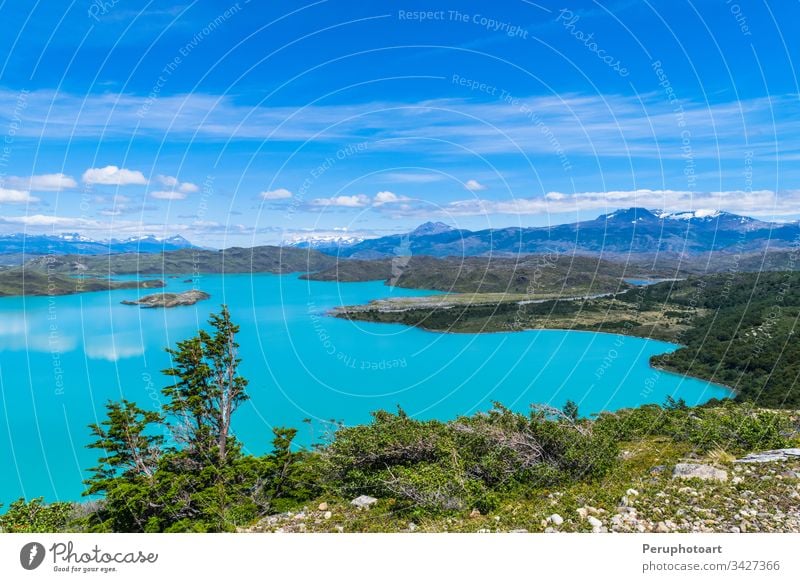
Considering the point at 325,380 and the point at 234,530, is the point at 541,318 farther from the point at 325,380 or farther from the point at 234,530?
the point at 234,530

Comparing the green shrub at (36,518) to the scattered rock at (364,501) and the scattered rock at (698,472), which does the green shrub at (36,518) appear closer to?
the scattered rock at (364,501)

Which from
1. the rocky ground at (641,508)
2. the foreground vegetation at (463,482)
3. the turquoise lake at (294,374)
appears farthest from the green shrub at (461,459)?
the turquoise lake at (294,374)

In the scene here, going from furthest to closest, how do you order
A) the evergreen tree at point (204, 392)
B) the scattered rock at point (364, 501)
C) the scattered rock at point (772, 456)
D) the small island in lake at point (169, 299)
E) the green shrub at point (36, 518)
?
1. the small island in lake at point (169, 299)
2. the evergreen tree at point (204, 392)
3. the green shrub at point (36, 518)
4. the scattered rock at point (364, 501)
5. the scattered rock at point (772, 456)

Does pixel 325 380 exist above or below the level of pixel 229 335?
below

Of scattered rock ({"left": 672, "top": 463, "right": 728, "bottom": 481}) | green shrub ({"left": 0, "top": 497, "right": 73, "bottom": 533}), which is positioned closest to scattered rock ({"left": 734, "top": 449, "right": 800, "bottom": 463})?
scattered rock ({"left": 672, "top": 463, "right": 728, "bottom": 481})

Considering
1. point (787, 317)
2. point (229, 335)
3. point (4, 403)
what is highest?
point (229, 335)

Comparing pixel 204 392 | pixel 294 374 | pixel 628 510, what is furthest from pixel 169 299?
pixel 628 510

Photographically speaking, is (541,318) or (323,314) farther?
(323,314)

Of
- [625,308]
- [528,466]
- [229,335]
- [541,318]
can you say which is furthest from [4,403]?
[625,308]
